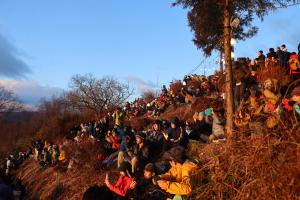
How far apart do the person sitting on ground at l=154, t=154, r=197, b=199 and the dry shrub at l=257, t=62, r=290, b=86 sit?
8.48 meters

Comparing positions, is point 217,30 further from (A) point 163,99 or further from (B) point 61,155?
(A) point 163,99

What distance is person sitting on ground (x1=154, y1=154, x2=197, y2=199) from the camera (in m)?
7.62

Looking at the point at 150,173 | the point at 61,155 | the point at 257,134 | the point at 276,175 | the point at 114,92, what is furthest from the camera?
the point at 114,92

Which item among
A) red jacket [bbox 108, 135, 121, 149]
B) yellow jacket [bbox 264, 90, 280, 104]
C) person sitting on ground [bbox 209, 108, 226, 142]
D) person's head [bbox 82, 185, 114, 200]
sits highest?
yellow jacket [bbox 264, 90, 280, 104]

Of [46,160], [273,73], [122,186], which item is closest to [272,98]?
[122,186]

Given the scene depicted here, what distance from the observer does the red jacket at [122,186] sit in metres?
10.2

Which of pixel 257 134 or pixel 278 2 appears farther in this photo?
pixel 278 2

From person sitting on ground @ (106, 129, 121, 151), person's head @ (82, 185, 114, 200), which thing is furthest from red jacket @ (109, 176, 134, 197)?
person sitting on ground @ (106, 129, 121, 151)

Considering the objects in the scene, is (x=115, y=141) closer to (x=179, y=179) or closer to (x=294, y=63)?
(x=294, y=63)

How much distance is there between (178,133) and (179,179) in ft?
18.5

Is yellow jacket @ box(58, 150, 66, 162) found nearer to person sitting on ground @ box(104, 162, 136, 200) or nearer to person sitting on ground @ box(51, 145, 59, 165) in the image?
person sitting on ground @ box(51, 145, 59, 165)

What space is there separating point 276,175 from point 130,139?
35.7 feet

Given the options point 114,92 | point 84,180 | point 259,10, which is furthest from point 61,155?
point 114,92

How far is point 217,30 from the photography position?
13000mm
